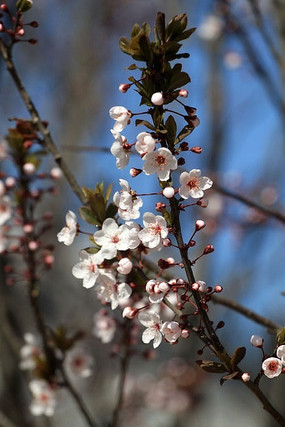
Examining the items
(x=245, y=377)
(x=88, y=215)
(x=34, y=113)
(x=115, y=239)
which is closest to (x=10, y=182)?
(x=34, y=113)

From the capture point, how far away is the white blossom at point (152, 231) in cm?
116

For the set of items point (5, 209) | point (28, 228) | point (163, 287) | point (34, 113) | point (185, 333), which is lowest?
point (185, 333)

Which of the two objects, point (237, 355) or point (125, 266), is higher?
point (125, 266)

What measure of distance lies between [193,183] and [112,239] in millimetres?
250

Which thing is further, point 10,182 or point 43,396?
point 43,396

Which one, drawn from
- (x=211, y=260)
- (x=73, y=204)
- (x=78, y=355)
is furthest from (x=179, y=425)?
(x=73, y=204)

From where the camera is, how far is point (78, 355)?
2352mm

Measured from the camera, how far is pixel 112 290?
1.33 meters

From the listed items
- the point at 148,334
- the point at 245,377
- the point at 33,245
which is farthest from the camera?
the point at 33,245

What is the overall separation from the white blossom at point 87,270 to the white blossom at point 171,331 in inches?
9.2

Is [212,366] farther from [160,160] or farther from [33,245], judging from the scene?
[33,245]

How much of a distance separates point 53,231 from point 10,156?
10.3 ft

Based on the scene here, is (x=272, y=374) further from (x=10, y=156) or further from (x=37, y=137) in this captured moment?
(x=10, y=156)

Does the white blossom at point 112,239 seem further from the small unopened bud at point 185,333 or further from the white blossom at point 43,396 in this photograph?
the white blossom at point 43,396
